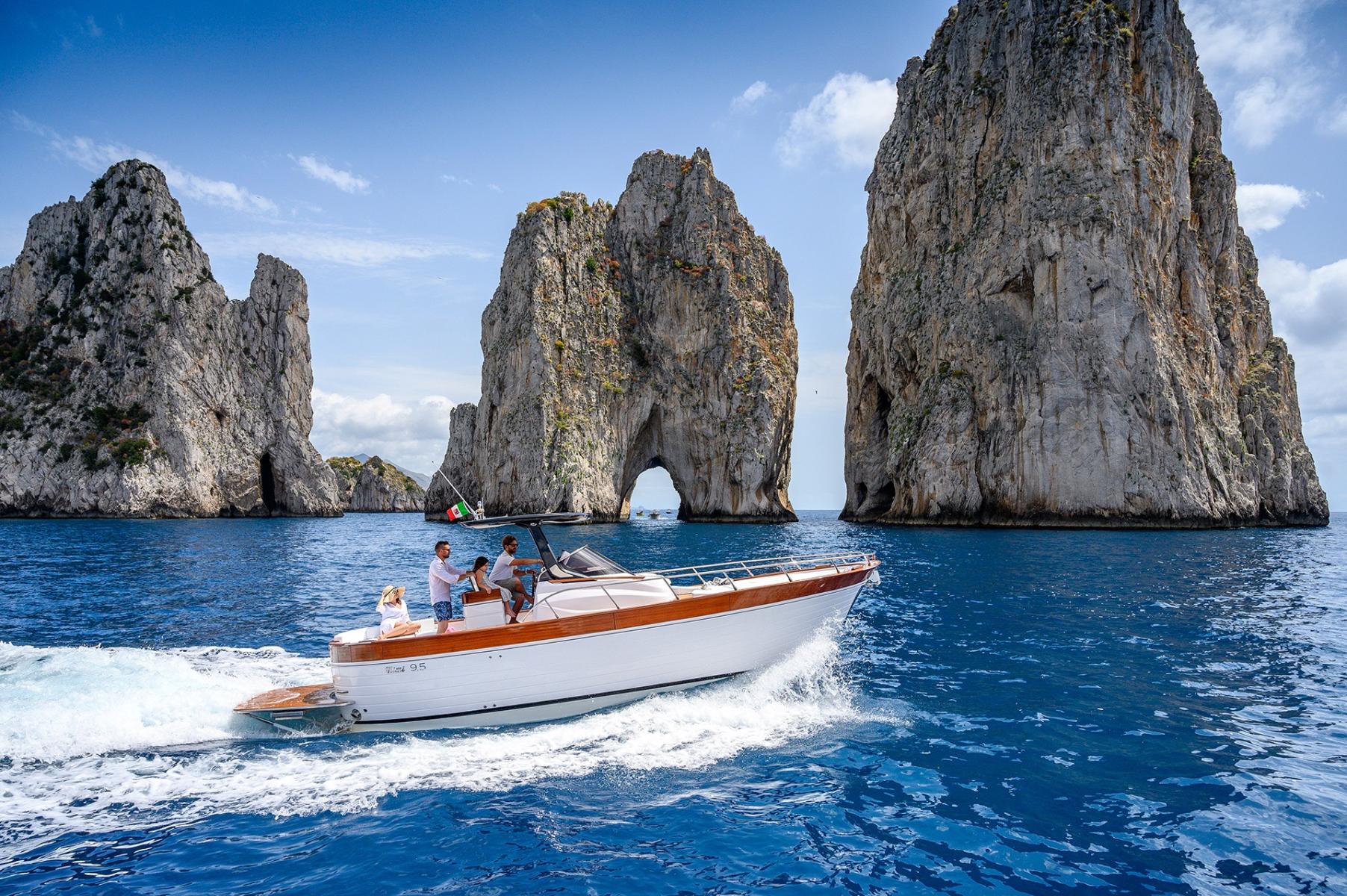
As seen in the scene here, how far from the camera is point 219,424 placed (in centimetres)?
7575

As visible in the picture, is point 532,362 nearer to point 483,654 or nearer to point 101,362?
point 101,362

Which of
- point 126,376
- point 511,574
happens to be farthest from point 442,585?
point 126,376

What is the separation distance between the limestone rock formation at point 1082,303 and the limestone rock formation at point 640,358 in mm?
15832

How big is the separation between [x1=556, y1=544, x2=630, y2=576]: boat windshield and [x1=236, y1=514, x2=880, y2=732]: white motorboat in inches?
0.6

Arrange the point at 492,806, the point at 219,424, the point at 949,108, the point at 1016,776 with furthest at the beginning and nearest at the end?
the point at 219,424
the point at 949,108
the point at 1016,776
the point at 492,806

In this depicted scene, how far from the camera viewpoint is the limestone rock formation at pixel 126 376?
2562 inches

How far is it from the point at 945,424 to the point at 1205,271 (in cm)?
2458

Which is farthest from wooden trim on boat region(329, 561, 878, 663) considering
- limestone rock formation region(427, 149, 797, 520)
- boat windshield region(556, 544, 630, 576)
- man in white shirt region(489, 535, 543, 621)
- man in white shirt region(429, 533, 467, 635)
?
Answer: limestone rock formation region(427, 149, 797, 520)

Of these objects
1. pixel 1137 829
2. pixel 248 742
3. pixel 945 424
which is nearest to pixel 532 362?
pixel 945 424

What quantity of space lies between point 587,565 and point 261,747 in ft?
13.9

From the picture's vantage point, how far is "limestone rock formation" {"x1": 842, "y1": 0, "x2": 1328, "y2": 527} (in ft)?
161

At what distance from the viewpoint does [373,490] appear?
125 metres

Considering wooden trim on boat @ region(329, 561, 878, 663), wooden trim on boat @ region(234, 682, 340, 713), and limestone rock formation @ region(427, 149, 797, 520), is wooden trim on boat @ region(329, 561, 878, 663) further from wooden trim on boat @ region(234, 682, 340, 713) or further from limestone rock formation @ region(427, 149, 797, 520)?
limestone rock formation @ region(427, 149, 797, 520)

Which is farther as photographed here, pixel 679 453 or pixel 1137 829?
pixel 679 453
